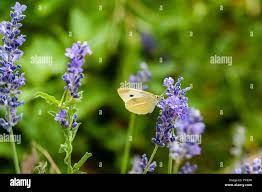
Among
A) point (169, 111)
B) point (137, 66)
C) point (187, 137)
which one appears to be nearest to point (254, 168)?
point (187, 137)

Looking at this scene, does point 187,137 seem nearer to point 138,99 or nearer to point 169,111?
point 138,99

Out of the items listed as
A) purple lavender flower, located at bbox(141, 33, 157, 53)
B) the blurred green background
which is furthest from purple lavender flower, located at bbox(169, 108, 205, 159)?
purple lavender flower, located at bbox(141, 33, 157, 53)

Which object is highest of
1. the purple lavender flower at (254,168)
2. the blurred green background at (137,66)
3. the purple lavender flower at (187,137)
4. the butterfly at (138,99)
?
the blurred green background at (137,66)

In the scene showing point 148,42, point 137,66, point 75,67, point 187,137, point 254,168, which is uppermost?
point 148,42

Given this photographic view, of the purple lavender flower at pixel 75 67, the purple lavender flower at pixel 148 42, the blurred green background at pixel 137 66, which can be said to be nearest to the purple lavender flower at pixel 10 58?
the purple lavender flower at pixel 75 67

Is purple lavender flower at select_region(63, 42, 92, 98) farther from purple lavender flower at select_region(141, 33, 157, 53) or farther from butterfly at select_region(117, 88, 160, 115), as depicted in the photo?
purple lavender flower at select_region(141, 33, 157, 53)

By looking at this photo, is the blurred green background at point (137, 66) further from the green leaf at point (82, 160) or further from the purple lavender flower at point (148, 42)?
the green leaf at point (82, 160)
